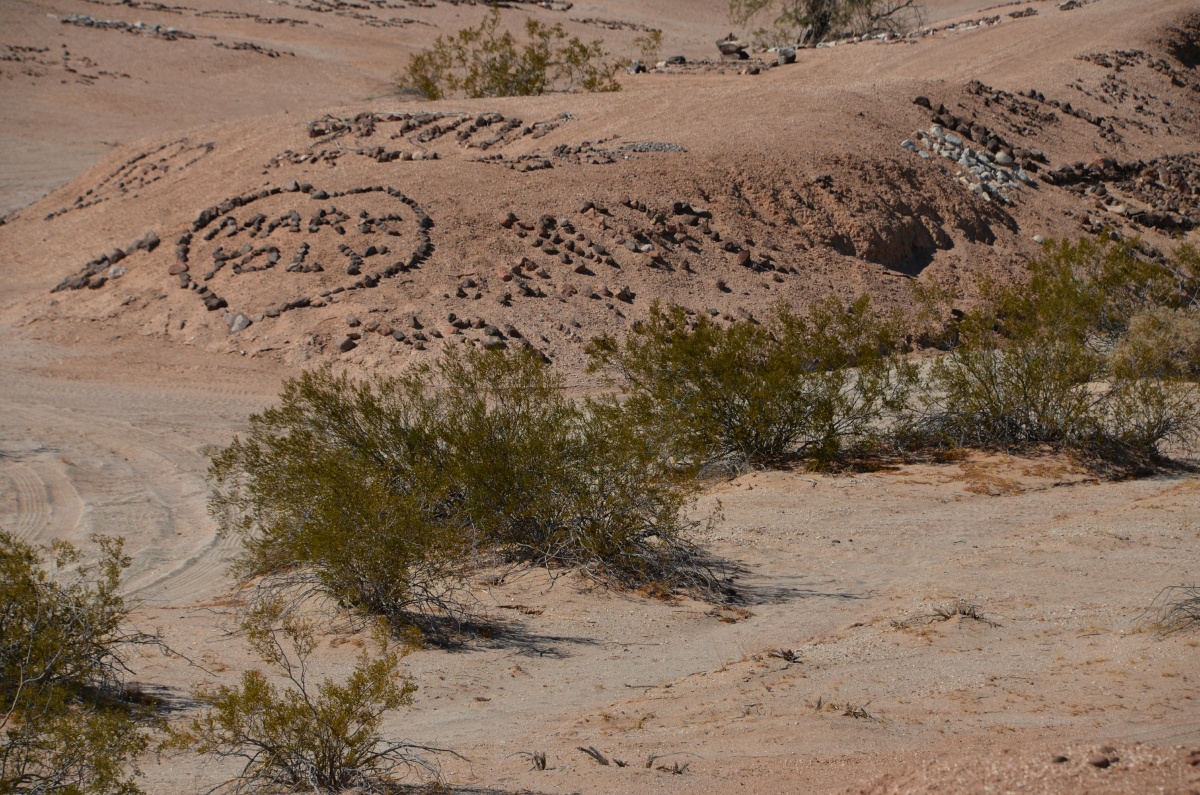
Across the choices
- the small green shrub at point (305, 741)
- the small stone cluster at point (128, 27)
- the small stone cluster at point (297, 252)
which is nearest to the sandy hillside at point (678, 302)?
the small stone cluster at point (297, 252)

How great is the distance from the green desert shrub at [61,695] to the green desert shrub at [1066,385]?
8.95m

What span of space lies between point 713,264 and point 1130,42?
20.3m

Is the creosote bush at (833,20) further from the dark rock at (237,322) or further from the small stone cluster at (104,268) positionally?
the dark rock at (237,322)

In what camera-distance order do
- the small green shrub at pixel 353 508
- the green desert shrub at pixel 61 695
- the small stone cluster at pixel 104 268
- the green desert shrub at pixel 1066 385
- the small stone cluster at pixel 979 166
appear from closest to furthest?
1. the green desert shrub at pixel 61 695
2. the small green shrub at pixel 353 508
3. the green desert shrub at pixel 1066 385
4. the small stone cluster at pixel 104 268
5. the small stone cluster at pixel 979 166

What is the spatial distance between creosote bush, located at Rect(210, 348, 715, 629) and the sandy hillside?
427 mm

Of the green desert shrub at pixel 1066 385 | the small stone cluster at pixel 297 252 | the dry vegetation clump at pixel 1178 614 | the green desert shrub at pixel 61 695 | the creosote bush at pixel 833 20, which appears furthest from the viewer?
the creosote bush at pixel 833 20

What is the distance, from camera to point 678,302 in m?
17.8

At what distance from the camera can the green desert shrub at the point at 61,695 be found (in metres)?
4.42

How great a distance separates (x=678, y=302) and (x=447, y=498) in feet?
29.2

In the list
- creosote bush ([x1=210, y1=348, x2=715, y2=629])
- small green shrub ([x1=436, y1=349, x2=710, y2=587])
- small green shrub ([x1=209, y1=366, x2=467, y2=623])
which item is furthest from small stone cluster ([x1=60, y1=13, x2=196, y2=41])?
small green shrub ([x1=436, y1=349, x2=710, y2=587])

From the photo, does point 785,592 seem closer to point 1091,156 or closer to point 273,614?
point 273,614

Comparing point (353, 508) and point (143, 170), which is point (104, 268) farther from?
point (353, 508)

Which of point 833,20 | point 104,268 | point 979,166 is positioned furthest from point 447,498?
point 833,20

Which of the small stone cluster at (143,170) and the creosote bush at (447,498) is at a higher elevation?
the small stone cluster at (143,170)
